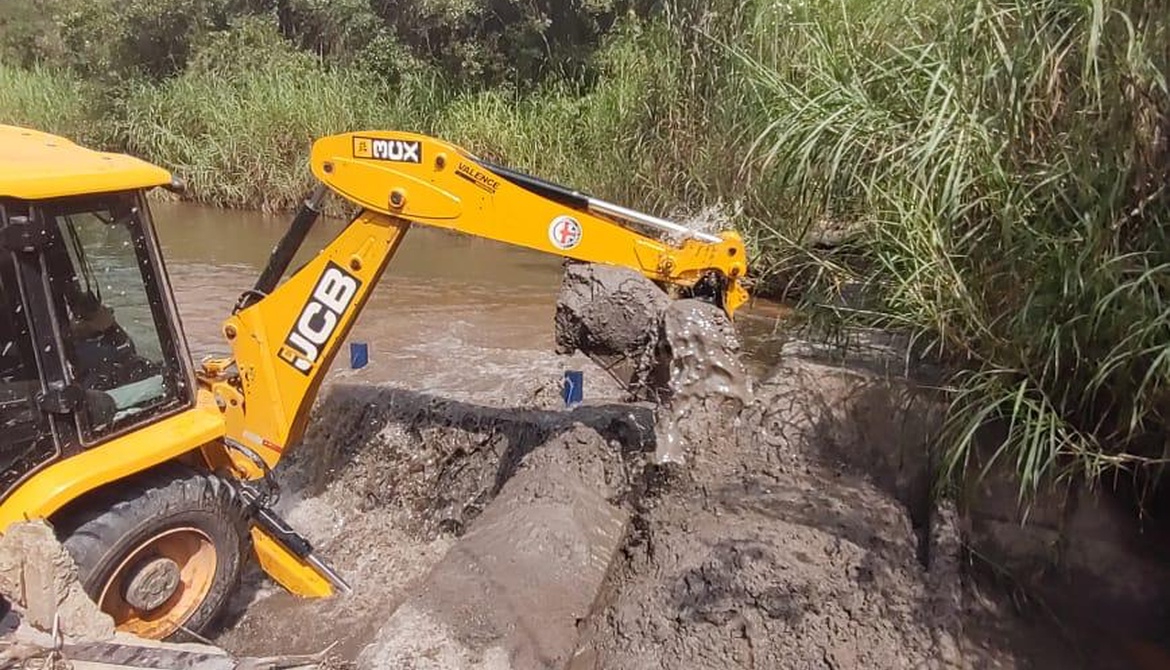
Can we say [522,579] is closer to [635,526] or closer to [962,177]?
[635,526]

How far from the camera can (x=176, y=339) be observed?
371 cm

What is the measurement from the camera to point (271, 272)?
169 inches

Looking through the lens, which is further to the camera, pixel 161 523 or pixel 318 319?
pixel 318 319

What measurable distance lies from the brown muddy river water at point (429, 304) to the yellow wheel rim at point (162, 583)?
237 centimetres

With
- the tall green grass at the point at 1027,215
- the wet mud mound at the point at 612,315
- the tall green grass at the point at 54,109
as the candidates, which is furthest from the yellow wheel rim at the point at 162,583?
the tall green grass at the point at 54,109

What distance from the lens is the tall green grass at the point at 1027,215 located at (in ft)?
10.8

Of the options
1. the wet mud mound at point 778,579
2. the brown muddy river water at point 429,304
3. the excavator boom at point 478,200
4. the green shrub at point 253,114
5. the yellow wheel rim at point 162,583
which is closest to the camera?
the wet mud mound at point 778,579

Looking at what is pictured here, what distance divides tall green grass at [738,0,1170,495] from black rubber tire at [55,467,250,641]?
2613 millimetres

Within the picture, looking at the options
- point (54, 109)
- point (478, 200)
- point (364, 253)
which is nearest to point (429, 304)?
point (364, 253)

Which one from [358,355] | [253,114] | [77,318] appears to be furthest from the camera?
[253,114]

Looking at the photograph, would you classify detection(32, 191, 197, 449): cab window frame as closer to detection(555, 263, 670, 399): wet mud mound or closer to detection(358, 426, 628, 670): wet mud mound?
detection(358, 426, 628, 670): wet mud mound

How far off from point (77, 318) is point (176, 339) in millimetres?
368

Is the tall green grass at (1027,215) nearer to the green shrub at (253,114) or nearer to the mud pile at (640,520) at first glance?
the mud pile at (640,520)

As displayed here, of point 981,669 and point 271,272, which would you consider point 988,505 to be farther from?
point 271,272
